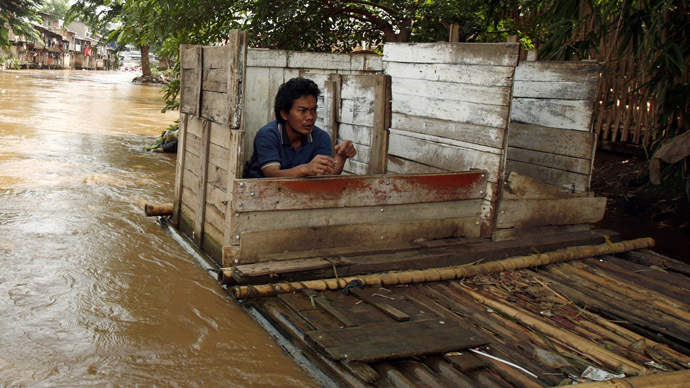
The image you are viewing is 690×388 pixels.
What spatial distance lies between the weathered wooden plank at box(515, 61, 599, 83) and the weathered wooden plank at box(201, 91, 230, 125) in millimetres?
2295

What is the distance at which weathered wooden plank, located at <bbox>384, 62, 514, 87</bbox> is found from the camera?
4035 mm

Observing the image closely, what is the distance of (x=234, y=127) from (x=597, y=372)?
2591mm

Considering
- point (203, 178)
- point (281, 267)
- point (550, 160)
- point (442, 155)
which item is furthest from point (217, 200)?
point (550, 160)

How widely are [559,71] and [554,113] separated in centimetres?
34

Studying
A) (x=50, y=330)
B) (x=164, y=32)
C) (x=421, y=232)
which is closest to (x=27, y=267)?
(x=50, y=330)

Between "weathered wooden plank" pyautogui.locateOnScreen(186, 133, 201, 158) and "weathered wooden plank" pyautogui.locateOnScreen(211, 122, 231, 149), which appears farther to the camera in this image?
"weathered wooden plank" pyautogui.locateOnScreen(186, 133, 201, 158)

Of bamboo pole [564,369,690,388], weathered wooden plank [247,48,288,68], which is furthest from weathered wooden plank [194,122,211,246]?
bamboo pole [564,369,690,388]

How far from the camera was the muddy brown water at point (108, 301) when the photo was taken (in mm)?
3035

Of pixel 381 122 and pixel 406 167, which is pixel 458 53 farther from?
pixel 406 167

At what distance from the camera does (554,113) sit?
4914 mm

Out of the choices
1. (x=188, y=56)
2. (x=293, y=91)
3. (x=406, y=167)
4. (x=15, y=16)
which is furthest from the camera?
(x=15, y=16)

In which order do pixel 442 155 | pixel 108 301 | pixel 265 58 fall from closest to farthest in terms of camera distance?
1. pixel 108 301
2. pixel 442 155
3. pixel 265 58

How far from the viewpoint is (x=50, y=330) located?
345 cm

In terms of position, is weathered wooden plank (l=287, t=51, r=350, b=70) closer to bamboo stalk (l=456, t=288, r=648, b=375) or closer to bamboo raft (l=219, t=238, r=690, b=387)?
bamboo raft (l=219, t=238, r=690, b=387)
